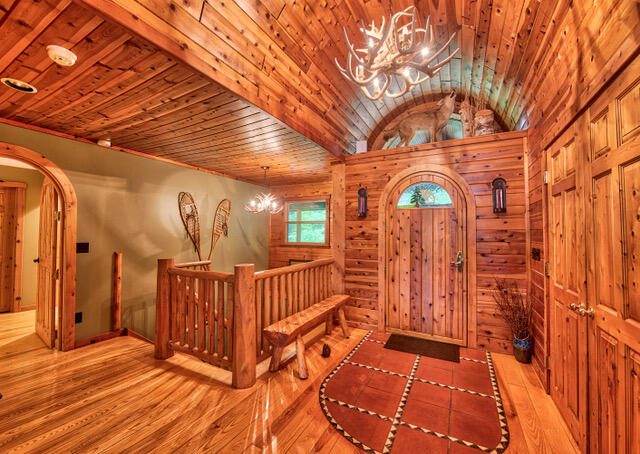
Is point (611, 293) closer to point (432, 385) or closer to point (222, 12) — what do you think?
point (432, 385)

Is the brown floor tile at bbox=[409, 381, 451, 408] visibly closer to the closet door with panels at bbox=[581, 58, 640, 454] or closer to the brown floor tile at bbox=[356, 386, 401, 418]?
the brown floor tile at bbox=[356, 386, 401, 418]

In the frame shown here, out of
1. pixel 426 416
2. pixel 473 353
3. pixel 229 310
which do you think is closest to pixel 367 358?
pixel 426 416

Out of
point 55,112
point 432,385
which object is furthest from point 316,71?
point 432,385

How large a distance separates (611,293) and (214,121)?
336cm

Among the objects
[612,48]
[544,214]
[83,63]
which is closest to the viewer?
[612,48]

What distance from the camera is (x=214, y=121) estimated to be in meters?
2.74

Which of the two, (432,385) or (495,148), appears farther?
(495,148)

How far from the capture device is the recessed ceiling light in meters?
2.01

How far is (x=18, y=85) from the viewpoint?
2072 mm

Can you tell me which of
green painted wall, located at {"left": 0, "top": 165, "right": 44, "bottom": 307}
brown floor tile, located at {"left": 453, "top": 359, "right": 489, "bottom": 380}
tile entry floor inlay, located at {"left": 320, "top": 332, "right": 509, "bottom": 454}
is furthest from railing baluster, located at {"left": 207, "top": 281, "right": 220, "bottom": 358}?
green painted wall, located at {"left": 0, "top": 165, "right": 44, "bottom": 307}

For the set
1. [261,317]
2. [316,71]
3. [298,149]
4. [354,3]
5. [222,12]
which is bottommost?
[261,317]

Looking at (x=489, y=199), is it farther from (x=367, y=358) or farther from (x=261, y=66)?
(x=261, y=66)

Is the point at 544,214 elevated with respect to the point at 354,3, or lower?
lower

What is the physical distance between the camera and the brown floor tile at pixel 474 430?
1728 millimetres
